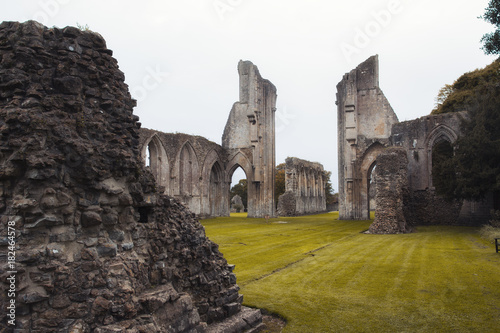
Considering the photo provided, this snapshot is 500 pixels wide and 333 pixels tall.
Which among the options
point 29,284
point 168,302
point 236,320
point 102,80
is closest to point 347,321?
point 236,320

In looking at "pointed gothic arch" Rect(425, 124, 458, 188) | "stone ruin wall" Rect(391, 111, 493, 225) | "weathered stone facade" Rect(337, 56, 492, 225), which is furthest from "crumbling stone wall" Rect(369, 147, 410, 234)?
"weathered stone facade" Rect(337, 56, 492, 225)

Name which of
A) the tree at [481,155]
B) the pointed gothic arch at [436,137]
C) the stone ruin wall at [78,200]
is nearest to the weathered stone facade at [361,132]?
the pointed gothic arch at [436,137]

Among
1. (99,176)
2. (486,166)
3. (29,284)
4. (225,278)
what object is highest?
(486,166)

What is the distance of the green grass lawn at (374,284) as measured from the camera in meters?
5.68

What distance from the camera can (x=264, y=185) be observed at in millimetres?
31531

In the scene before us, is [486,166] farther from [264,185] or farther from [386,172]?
[264,185]

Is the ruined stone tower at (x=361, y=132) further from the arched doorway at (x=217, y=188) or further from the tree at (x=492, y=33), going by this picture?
the tree at (x=492, y=33)

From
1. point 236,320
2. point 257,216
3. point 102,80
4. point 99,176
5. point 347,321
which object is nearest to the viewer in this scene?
point 99,176

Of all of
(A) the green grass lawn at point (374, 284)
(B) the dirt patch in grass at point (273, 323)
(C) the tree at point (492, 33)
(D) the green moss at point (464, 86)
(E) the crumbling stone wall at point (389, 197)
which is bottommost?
(B) the dirt patch in grass at point (273, 323)

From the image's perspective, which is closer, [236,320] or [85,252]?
[85,252]

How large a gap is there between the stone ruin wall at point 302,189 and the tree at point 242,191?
1198 centimetres

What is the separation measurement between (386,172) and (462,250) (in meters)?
6.81

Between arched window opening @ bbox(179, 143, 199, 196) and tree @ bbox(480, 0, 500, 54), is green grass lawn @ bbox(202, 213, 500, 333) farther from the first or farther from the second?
arched window opening @ bbox(179, 143, 199, 196)

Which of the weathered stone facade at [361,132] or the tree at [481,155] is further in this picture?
the weathered stone facade at [361,132]
